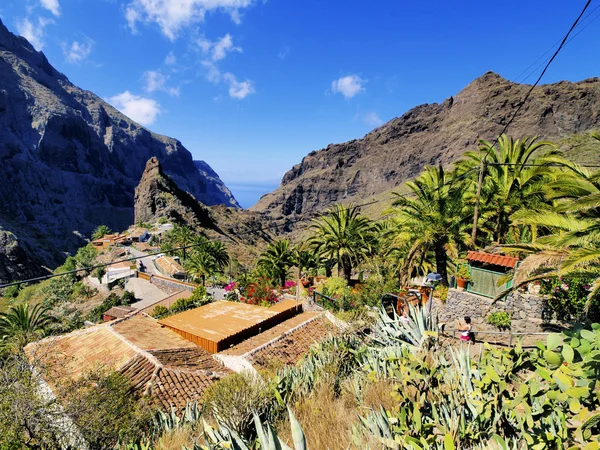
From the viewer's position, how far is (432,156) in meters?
168

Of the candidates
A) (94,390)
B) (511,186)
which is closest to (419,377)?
(94,390)

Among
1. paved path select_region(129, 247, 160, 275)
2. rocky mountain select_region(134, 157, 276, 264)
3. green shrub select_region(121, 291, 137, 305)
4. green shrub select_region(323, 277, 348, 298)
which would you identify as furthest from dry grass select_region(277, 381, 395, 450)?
rocky mountain select_region(134, 157, 276, 264)

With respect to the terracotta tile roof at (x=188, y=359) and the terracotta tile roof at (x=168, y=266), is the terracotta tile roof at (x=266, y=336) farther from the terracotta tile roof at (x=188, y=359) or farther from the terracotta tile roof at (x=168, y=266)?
the terracotta tile roof at (x=168, y=266)

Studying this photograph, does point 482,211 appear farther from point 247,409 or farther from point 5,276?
point 5,276

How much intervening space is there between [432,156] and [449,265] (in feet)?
545

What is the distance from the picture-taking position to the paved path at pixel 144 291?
117 ft

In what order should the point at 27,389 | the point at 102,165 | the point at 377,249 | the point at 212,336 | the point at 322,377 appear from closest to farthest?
the point at 322,377, the point at 27,389, the point at 212,336, the point at 377,249, the point at 102,165

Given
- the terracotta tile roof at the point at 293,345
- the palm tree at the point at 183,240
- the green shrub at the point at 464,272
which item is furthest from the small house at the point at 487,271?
the palm tree at the point at 183,240

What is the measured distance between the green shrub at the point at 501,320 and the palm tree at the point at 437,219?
11.5 feet

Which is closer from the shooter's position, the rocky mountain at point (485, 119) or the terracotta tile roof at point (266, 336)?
the terracotta tile roof at point (266, 336)

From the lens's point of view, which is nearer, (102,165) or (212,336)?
(212,336)

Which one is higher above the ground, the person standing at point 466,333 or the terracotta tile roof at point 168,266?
the person standing at point 466,333

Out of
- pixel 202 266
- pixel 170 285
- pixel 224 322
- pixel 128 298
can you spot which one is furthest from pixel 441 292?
pixel 128 298

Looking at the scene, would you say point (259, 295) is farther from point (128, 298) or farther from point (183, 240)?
point (183, 240)
